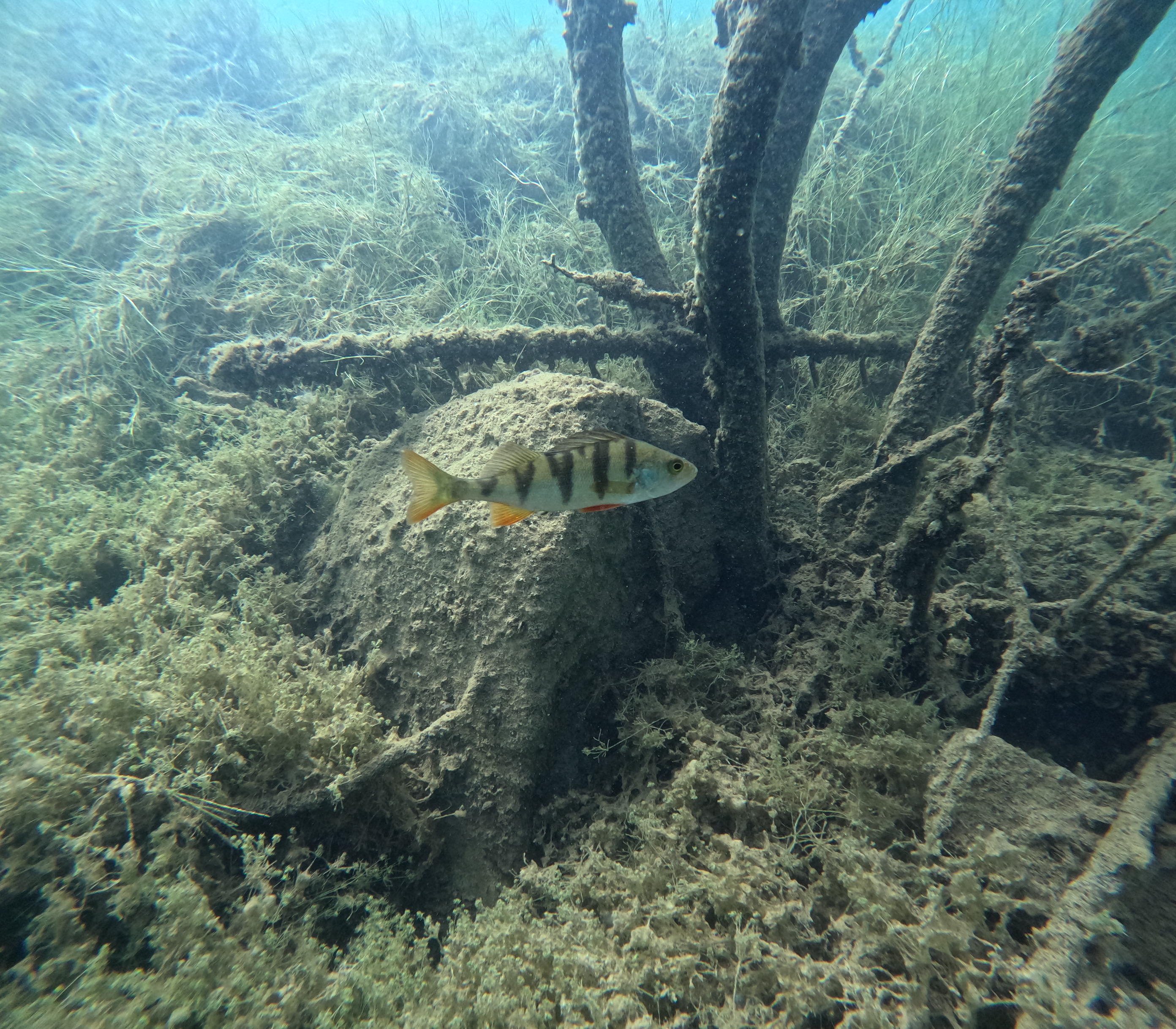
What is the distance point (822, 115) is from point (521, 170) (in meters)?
5.51

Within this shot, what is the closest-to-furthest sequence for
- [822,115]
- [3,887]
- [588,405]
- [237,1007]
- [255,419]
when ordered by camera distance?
[237,1007], [3,887], [588,405], [255,419], [822,115]

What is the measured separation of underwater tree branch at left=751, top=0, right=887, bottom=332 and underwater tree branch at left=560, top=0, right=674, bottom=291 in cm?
109

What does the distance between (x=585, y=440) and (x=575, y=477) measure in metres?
0.24

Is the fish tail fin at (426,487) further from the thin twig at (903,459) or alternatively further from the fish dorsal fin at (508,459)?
the thin twig at (903,459)

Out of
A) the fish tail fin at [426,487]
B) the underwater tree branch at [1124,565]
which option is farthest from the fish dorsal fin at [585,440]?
the underwater tree branch at [1124,565]

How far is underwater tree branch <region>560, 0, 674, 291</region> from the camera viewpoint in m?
4.81

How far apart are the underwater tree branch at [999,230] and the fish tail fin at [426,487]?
9.50 feet

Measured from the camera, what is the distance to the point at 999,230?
3.69 metres

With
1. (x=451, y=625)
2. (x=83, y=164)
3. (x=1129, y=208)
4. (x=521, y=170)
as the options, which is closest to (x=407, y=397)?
(x=451, y=625)

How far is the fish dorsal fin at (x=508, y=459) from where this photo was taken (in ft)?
7.12

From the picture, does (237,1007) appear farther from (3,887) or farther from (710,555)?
(710,555)

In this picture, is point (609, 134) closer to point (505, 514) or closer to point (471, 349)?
point (471, 349)

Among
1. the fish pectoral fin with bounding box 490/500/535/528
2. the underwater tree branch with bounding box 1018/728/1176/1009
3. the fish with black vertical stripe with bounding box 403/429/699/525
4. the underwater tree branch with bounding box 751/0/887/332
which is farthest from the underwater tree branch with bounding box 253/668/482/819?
the underwater tree branch with bounding box 751/0/887/332

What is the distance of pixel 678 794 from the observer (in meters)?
2.40
